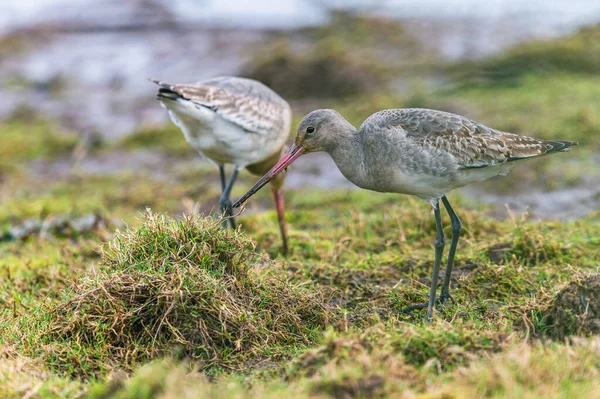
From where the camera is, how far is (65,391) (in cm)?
389

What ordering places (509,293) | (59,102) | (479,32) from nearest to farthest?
(509,293)
(59,102)
(479,32)

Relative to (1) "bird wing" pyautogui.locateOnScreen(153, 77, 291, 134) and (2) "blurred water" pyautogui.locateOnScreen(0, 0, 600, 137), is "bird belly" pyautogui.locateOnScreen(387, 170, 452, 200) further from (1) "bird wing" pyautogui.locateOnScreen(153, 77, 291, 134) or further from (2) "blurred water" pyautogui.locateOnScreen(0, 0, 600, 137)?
(2) "blurred water" pyautogui.locateOnScreen(0, 0, 600, 137)

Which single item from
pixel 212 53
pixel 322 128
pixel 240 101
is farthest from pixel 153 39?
pixel 322 128

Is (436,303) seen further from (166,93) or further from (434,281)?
(166,93)

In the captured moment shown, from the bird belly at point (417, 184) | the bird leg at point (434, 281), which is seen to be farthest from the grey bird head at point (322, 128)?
the bird leg at point (434, 281)

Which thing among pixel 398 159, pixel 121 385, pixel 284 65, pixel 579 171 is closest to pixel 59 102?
pixel 284 65

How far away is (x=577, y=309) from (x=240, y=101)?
4183 mm

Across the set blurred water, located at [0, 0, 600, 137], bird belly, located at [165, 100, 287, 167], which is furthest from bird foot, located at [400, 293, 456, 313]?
blurred water, located at [0, 0, 600, 137]

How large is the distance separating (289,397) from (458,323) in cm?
127

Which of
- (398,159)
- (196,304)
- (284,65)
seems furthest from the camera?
(284,65)

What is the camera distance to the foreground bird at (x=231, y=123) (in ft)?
23.3

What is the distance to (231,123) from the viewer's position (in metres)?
7.49

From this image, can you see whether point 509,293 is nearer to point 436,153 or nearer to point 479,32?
point 436,153

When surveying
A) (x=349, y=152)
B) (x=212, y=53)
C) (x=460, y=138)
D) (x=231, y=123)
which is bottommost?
(x=212, y=53)
